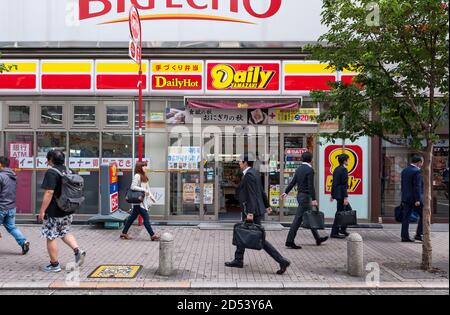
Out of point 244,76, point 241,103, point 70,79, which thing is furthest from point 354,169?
point 70,79

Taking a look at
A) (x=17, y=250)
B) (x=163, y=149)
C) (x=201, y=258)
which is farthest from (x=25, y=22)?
(x=201, y=258)

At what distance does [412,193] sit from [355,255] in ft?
10.7

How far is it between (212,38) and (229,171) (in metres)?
3.58

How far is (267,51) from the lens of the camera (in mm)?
10906

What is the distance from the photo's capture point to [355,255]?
6.34 metres

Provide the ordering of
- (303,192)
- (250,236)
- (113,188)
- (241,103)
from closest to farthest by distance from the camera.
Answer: (250,236), (303,192), (113,188), (241,103)

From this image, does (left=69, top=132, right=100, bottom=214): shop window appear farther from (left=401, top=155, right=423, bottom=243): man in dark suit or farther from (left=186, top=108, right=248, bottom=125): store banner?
(left=401, top=155, right=423, bottom=243): man in dark suit

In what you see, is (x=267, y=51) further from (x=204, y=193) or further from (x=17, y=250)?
(x=17, y=250)

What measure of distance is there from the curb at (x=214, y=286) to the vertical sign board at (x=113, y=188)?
163 inches

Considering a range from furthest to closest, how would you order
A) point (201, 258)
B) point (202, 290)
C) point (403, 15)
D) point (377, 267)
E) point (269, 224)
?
point (269, 224) < point (201, 258) < point (377, 267) < point (403, 15) < point (202, 290)

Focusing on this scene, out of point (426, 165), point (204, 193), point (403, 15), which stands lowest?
point (204, 193)

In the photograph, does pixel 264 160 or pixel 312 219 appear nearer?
pixel 312 219

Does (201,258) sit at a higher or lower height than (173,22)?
lower

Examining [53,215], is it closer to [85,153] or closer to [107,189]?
[107,189]
